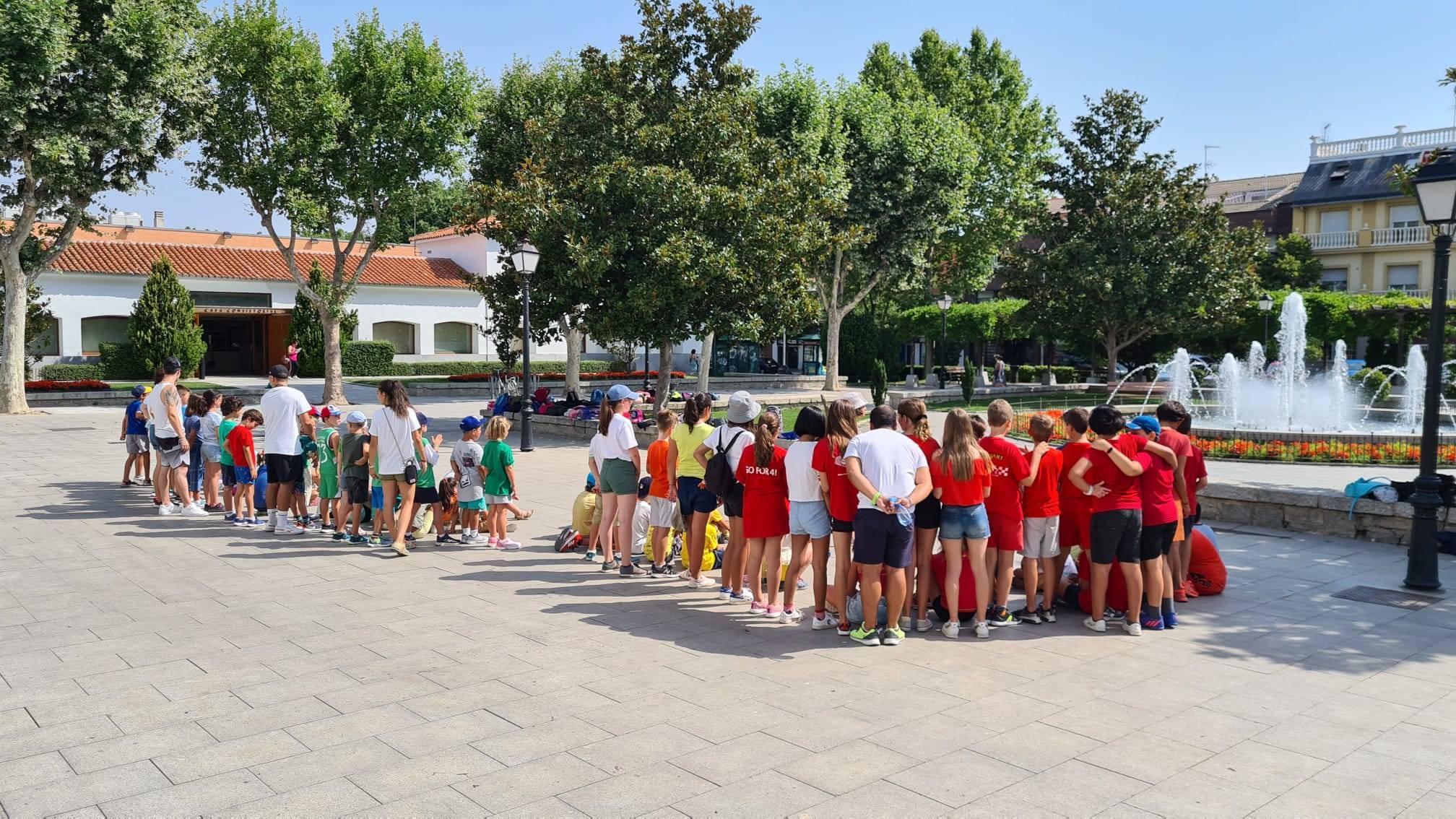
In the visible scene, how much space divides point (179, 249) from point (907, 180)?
2976cm

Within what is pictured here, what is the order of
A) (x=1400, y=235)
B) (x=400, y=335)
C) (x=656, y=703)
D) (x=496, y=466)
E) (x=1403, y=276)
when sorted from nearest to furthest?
1. (x=656, y=703)
2. (x=496, y=466)
3. (x=400, y=335)
4. (x=1400, y=235)
5. (x=1403, y=276)

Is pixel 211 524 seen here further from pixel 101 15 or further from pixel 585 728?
pixel 101 15

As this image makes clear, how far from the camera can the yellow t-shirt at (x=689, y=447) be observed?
789 cm

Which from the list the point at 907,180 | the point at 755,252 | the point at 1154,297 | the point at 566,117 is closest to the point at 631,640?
the point at 755,252

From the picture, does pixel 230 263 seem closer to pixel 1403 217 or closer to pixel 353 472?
pixel 353 472

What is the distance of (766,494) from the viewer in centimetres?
707

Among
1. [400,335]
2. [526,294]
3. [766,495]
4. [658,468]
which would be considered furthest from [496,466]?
[400,335]

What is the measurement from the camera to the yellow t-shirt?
789 centimetres

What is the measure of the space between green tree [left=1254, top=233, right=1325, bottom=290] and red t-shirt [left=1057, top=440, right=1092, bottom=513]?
44.7 m

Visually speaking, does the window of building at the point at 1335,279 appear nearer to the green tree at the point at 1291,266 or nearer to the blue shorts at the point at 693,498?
the green tree at the point at 1291,266

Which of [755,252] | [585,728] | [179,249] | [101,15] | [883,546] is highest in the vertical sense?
[101,15]

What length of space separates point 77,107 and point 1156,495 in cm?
2299

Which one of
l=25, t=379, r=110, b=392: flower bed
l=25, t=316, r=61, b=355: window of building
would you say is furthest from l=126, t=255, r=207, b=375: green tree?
l=25, t=379, r=110, b=392: flower bed

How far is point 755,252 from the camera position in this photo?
19.3 m
